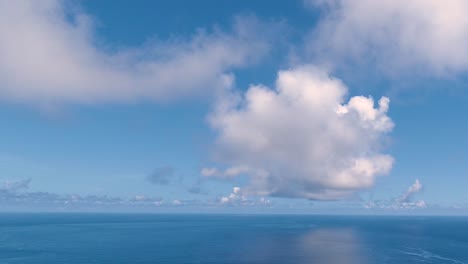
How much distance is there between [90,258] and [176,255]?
125ft

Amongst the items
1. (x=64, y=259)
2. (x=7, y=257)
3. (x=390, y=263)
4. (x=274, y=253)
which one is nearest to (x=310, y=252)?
→ (x=274, y=253)

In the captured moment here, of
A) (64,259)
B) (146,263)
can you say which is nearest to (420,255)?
(146,263)

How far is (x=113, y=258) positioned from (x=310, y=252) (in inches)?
3786

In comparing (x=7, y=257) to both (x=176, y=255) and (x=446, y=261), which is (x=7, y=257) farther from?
(x=446, y=261)

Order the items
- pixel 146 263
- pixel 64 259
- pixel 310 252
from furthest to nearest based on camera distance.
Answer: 1. pixel 310 252
2. pixel 64 259
3. pixel 146 263

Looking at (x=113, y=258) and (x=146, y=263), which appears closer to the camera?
(x=146, y=263)

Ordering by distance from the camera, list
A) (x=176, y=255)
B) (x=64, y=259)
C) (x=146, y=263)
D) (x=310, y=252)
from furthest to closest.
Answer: (x=310, y=252)
(x=176, y=255)
(x=64, y=259)
(x=146, y=263)

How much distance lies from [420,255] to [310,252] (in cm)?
5287

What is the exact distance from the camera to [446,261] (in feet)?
532

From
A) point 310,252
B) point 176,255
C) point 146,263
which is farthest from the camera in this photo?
point 310,252

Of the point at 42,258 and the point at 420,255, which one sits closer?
the point at 42,258

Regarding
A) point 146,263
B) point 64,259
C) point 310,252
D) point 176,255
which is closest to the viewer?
point 146,263

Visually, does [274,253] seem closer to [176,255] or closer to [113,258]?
[176,255]

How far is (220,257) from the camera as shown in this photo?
16688cm
